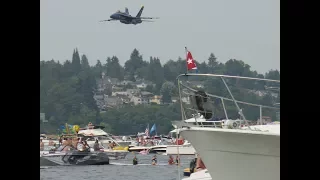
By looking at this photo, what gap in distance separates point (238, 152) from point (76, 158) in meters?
27.1

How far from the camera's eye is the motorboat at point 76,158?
34344 millimetres

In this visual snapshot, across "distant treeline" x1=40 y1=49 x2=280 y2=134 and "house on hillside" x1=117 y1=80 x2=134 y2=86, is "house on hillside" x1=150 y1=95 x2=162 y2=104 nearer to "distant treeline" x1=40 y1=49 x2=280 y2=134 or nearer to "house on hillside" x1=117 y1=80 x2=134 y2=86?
"distant treeline" x1=40 y1=49 x2=280 y2=134

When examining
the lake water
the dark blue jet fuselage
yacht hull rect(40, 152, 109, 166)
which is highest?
the dark blue jet fuselage

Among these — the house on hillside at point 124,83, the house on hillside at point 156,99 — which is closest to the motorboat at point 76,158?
the house on hillside at point 156,99

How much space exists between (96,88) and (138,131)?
36.4ft

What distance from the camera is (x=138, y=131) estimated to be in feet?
221

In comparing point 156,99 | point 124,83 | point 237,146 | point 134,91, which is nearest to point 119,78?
point 124,83

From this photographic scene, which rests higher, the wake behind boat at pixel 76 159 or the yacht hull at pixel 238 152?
the yacht hull at pixel 238 152

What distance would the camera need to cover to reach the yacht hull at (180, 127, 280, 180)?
7309mm

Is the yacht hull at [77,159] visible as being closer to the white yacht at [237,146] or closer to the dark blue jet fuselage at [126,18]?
the white yacht at [237,146]

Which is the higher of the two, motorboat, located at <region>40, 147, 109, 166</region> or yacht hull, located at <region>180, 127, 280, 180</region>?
yacht hull, located at <region>180, 127, 280, 180</region>

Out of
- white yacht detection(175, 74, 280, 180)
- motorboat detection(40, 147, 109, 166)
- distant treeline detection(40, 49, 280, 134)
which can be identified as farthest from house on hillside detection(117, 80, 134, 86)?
white yacht detection(175, 74, 280, 180)

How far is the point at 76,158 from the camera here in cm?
3434
